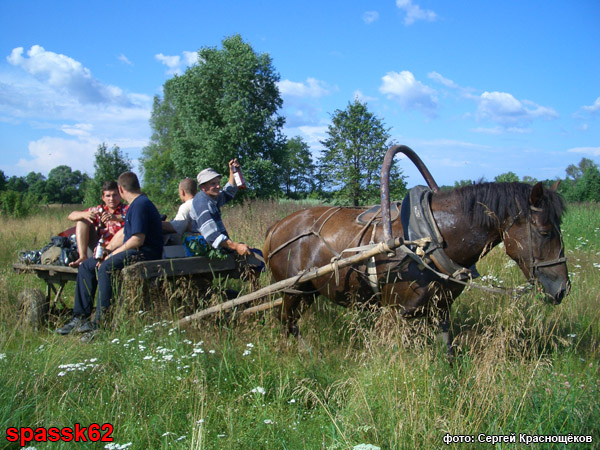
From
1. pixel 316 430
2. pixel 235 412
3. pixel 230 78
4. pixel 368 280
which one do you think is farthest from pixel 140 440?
pixel 230 78

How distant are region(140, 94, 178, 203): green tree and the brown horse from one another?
31.2 m

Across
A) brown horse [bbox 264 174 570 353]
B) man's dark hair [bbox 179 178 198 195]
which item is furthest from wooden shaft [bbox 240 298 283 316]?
man's dark hair [bbox 179 178 198 195]

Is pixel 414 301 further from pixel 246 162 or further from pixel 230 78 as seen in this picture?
pixel 230 78

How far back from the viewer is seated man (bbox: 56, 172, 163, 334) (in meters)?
4.44

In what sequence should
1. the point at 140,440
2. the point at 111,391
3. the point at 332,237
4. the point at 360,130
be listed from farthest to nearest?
the point at 360,130, the point at 332,237, the point at 111,391, the point at 140,440

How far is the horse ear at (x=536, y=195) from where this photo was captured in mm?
2912

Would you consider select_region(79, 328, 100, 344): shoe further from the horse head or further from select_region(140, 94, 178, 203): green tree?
select_region(140, 94, 178, 203): green tree

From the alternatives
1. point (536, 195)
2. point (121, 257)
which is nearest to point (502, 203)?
point (536, 195)

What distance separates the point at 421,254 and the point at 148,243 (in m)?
3.11

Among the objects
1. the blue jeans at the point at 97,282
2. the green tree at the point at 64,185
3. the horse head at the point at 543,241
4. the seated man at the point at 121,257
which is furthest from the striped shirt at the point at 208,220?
the green tree at the point at 64,185

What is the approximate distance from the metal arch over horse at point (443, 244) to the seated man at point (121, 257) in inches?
67.4

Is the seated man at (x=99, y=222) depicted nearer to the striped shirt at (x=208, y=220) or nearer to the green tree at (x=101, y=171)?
the striped shirt at (x=208, y=220)

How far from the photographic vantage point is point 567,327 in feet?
14.7

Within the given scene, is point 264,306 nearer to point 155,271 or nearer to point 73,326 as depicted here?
point 155,271
